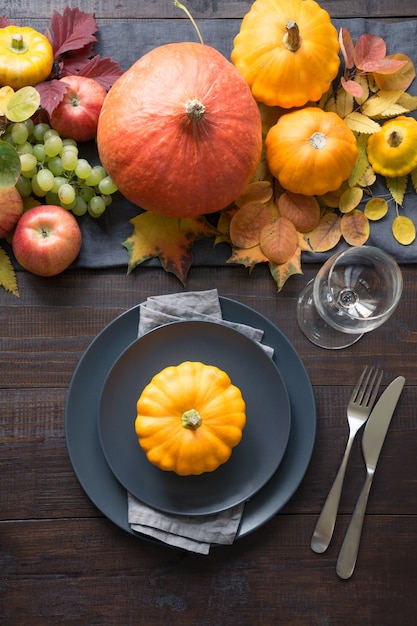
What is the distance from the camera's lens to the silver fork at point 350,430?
1021 mm

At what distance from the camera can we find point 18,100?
938 millimetres

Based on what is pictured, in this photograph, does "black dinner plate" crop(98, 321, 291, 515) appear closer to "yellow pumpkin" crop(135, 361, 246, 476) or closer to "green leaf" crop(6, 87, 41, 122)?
"yellow pumpkin" crop(135, 361, 246, 476)

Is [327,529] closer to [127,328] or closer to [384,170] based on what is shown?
[127,328]

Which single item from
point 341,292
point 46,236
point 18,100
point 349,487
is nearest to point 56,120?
point 18,100

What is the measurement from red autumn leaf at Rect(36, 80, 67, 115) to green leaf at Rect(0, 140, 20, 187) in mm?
92

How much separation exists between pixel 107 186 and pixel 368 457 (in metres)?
0.56

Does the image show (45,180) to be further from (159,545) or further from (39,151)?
(159,545)

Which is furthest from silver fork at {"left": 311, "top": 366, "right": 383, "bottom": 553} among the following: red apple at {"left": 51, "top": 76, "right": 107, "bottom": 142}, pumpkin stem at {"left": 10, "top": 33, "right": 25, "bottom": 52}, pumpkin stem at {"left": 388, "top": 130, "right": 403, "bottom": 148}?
pumpkin stem at {"left": 10, "top": 33, "right": 25, "bottom": 52}

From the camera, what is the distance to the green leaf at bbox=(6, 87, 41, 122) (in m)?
0.93

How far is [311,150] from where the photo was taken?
985mm

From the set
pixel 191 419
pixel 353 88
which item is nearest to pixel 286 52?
pixel 353 88

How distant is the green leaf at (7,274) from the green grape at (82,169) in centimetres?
16

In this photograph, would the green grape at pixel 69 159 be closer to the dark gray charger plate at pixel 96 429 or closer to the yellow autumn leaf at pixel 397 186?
the dark gray charger plate at pixel 96 429

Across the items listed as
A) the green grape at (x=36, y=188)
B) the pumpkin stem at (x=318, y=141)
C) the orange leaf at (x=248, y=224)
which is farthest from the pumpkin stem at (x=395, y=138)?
the green grape at (x=36, y=188)
